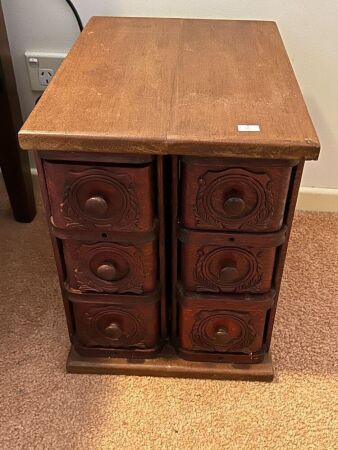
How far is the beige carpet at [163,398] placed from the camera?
0.96 m

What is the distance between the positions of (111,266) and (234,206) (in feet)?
0.79

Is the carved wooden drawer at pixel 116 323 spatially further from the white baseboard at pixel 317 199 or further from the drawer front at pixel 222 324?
the white baseboard at pixel 317 199

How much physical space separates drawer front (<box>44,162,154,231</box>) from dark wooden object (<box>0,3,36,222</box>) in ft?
1.77

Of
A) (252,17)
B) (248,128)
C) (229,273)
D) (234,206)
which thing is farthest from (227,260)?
(252,17)

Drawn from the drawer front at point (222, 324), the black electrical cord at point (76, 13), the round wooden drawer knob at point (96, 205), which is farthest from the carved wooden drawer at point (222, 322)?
the black electrical cord at point (76, 13)

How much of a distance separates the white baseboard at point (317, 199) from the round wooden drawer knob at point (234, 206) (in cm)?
72

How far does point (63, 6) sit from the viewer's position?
4.15 ft

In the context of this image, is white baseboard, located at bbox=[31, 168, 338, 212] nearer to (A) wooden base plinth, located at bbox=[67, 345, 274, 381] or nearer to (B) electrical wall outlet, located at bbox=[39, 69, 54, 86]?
(A) wooden base plinth, located at bbox=[67, 345, 274, 381]

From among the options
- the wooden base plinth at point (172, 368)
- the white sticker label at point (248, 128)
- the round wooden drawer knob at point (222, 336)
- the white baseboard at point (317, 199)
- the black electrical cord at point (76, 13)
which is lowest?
the white baseboard at point (317, 199)

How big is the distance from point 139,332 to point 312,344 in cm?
38

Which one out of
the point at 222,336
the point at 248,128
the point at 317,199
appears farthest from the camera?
the point at 317,199

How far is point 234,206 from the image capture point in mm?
810

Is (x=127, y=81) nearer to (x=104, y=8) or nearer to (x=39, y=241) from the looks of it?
(x=104, y=8)

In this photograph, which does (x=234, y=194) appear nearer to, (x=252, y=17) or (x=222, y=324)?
(x=222, y=324)
